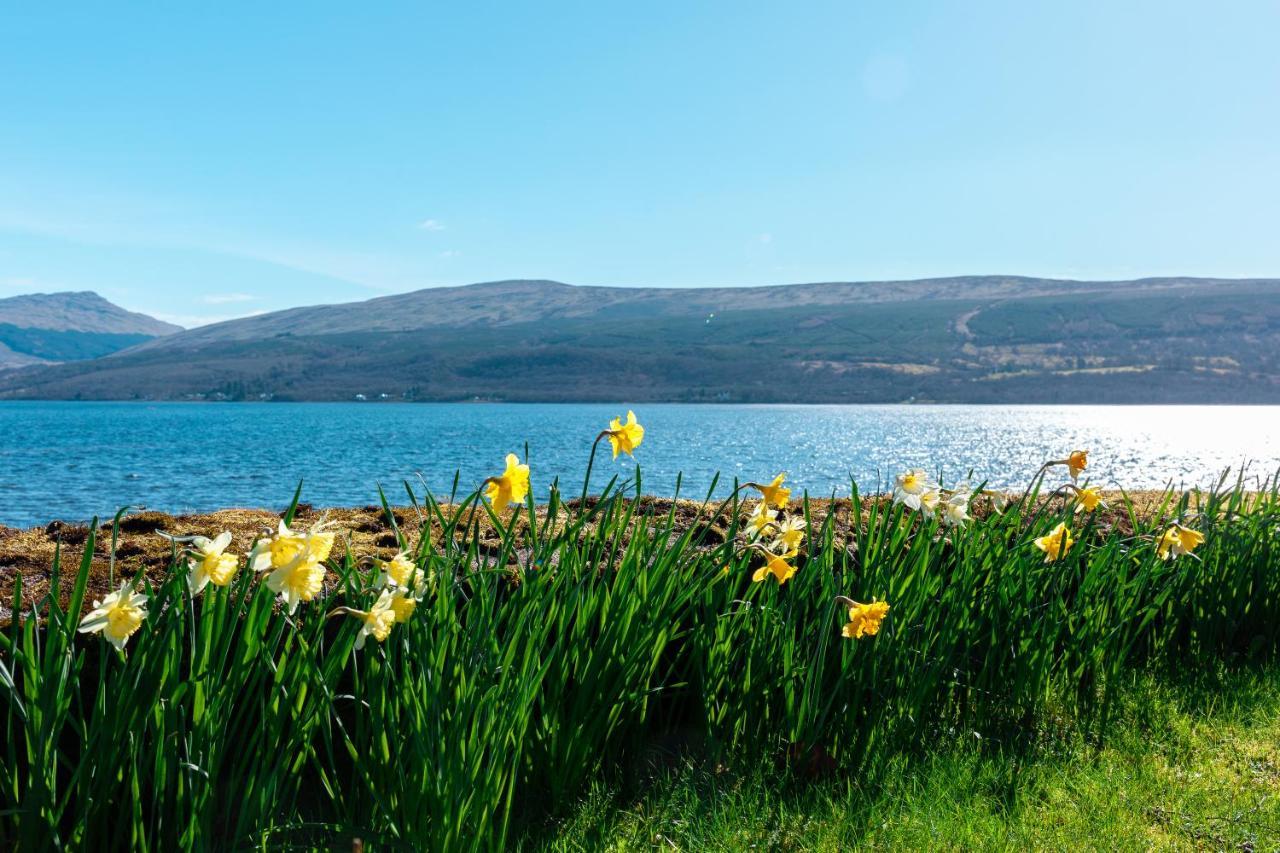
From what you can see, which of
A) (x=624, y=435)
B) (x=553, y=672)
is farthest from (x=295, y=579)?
(x=553, y=672)

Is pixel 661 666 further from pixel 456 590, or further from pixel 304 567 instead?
pixel 304 567

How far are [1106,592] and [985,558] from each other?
0.76m

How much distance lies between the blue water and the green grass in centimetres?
1395

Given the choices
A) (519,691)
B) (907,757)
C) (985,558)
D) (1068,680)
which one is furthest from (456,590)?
(1068,680)

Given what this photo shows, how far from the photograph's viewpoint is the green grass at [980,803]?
10.7 feet

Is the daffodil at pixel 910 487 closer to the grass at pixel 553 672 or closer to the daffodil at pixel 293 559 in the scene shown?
the grass at pixel 553 672

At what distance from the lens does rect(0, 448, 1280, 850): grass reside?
2.39 metres

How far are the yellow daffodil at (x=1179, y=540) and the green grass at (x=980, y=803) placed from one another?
2.96 feet

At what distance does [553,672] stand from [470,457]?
71562 millimetres

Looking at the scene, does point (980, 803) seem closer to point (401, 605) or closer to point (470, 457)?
point (401, 605)

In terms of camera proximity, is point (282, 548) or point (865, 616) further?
point (865, 616)

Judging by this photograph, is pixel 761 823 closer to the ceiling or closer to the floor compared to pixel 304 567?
closer to the floor

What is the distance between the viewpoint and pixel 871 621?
305 centimetres

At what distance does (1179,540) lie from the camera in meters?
3.90
